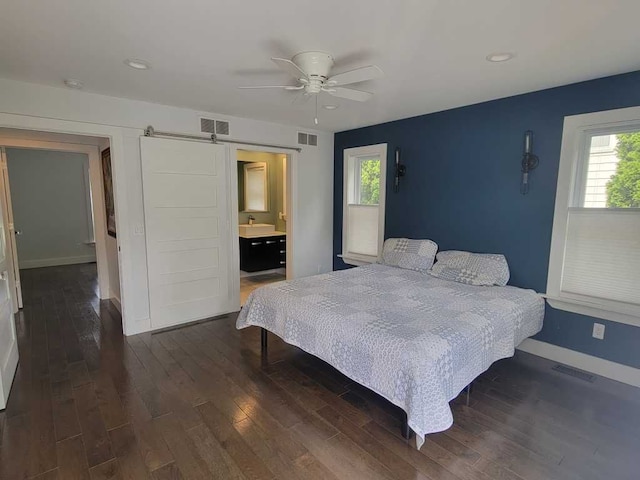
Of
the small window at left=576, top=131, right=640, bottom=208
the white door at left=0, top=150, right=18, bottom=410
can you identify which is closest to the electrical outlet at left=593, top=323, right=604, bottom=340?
the small window at left=576, top=131, right=640, bottom=208

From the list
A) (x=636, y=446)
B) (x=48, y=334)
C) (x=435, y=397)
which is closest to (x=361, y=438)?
(x=435, y=397)

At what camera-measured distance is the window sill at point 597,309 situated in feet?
8.75

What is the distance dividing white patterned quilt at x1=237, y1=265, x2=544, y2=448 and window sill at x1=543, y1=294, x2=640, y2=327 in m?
0.21

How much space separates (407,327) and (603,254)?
1929 millimetres

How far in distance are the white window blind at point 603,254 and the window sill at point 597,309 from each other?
0.08 meters

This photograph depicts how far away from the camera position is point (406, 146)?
13.8 ft

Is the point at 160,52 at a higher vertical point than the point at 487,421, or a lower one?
higher

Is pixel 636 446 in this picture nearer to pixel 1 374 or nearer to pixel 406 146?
pixel 406 146

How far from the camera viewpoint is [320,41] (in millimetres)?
2076

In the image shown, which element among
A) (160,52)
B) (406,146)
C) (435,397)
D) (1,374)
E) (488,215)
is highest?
(160,52)

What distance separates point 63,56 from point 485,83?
3.20 metres

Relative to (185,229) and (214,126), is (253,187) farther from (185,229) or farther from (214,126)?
(185,229)

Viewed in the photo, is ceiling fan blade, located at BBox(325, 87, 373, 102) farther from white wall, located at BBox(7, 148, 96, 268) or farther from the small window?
white wall, located at BBox(7, 148, 96, 268)

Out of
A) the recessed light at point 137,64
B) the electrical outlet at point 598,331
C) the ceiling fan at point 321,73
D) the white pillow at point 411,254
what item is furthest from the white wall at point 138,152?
the electrical outlet at point 598,331
